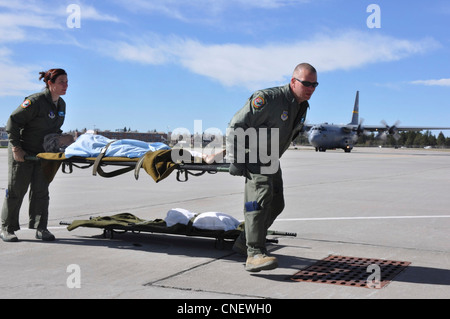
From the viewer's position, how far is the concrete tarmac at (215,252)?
4.02 meters

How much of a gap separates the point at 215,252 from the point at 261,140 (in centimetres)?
155

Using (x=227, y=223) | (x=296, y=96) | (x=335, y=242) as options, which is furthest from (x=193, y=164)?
(x=335, y=242)

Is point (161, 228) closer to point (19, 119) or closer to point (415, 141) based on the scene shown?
point (19, 119)

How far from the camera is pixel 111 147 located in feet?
19.8

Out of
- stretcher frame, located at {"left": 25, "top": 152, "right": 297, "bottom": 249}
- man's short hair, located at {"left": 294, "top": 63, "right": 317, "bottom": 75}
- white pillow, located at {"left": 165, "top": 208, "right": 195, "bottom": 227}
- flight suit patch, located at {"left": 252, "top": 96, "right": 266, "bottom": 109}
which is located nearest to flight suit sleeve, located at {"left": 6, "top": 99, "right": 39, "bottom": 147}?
stretcher frame, located at {"left": 25, "top": 152, "right": 297, "bottom": 249}

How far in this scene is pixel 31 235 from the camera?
21.0ft

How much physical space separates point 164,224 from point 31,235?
6.14 feet

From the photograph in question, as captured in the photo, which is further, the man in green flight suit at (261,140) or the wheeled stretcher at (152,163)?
the wheeled stretcher at (152,163)

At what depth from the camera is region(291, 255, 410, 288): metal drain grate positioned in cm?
437

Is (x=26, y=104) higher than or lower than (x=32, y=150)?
higher

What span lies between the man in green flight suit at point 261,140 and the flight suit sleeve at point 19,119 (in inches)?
111
